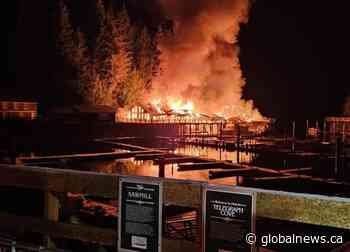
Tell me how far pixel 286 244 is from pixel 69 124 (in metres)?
22.4

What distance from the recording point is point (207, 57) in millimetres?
43312

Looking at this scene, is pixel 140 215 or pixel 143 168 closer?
pixel 140 215

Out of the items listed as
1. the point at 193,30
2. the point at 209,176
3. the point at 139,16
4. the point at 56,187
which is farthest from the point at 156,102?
the point at 56,187

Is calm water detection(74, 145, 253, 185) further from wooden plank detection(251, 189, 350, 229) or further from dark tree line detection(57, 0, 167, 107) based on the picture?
dark tree line detection(57, 0, 167, 107)

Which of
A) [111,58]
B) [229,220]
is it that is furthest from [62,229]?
[111,58]

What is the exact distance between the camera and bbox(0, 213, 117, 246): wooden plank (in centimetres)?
449

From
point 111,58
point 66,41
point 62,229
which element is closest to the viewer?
point 62,229

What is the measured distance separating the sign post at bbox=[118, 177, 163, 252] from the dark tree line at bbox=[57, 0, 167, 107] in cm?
3668

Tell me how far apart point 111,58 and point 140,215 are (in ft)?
128

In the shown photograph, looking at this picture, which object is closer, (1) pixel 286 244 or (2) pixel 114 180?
(2) pixel 114 180

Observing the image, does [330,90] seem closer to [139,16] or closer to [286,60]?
[286,60]

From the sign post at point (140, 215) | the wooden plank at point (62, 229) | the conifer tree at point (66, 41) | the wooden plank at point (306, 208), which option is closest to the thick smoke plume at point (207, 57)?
the conifer tree at point (66, 41)

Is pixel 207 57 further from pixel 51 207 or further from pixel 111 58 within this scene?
pixel 51 207

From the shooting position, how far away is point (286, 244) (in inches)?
307
